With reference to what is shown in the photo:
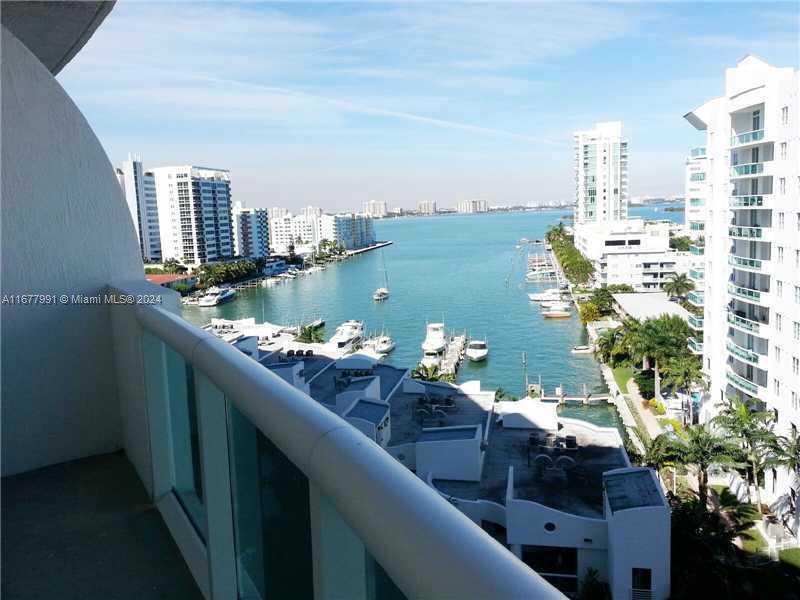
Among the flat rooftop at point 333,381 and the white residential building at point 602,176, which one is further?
the white residential building at point 602,176

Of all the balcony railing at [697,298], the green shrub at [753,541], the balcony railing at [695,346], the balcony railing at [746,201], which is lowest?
the green shrub at [753,541]

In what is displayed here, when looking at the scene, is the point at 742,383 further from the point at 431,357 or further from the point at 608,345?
the point at 431,357

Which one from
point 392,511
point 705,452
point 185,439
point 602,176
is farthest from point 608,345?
point 602,176

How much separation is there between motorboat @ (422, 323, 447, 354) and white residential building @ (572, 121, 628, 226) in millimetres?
25804

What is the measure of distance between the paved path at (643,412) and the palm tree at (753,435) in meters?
2.89

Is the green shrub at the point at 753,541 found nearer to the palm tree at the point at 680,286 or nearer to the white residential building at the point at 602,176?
the palm tree at the point at 680,286

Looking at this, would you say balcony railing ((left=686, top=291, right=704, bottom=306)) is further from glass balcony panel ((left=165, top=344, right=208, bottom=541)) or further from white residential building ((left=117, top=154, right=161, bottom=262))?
white residential building ((left=117, top=154, right=161, bottom=262))

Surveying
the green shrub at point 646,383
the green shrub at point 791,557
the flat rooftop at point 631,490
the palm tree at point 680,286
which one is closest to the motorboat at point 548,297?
the palm tree at point 680,286

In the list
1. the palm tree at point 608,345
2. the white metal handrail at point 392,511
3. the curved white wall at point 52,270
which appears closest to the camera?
the white metal handrail at point 392,511

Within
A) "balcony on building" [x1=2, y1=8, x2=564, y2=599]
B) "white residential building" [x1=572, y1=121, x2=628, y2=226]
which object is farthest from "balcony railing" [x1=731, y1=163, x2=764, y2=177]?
"white residential building" [x1=572, y1=121, x2=628, y2=226]

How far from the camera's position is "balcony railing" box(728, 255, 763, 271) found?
938cm

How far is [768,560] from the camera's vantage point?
7109 millimetres

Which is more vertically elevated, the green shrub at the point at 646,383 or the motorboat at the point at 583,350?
the green shrub at the point at 646,383

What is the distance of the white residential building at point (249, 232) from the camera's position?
44750mm
